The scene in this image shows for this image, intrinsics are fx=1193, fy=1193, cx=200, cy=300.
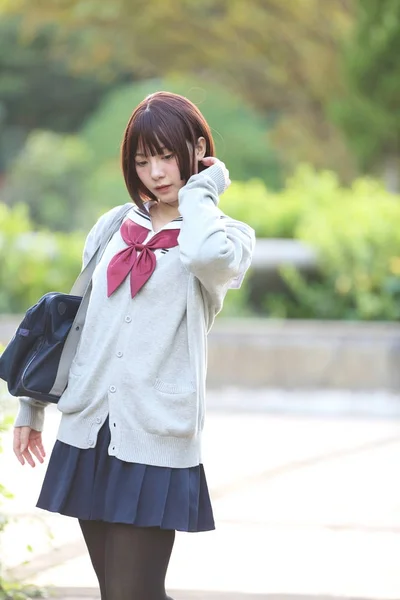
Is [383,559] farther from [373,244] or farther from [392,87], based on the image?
[392,87]

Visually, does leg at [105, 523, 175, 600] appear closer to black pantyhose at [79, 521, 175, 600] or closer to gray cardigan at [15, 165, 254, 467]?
black pantyhose at [79, 521, 175, 600]

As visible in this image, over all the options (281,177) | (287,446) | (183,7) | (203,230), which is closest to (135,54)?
(183,7)

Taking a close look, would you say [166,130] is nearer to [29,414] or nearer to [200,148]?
[200,148]

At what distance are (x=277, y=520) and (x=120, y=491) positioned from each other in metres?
2.66

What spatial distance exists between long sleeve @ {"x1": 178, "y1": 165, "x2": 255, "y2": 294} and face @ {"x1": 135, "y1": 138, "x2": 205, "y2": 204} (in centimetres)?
4

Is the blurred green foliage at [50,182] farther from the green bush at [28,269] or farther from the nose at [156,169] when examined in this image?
the nose at [156,169]

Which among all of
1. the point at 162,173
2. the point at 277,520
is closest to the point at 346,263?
the point at 277,520

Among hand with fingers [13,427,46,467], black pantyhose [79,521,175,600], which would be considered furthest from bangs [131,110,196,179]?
black pantyhose [79,521,175,600]

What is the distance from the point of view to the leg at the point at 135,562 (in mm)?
2652

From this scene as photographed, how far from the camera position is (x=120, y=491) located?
2.69m

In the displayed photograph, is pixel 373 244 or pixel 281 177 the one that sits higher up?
pixel 281 177

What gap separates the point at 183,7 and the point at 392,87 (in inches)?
430

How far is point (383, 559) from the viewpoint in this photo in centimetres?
456

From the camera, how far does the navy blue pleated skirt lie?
2.67 metres
